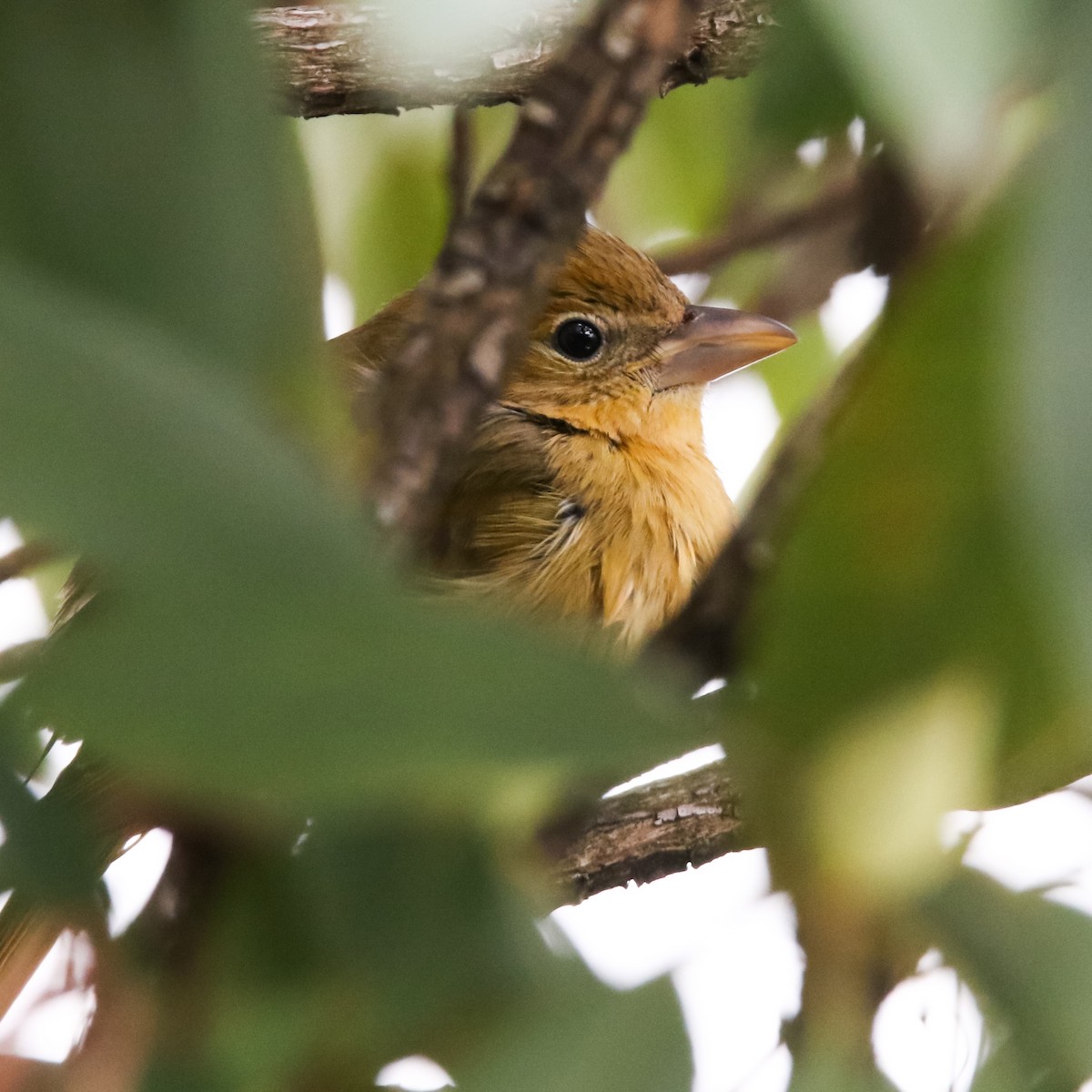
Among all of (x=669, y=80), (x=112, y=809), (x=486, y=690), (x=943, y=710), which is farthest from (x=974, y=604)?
(x=669, y=80)

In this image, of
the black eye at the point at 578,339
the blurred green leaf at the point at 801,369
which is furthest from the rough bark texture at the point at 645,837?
the black eye at the point at 578,339

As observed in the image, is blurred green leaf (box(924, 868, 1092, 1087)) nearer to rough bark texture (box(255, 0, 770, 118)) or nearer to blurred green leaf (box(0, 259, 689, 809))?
blurred green leaf (box(0, 259, 689, 809))

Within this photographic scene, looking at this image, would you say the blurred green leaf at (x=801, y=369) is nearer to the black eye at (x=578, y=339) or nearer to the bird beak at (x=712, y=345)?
the bird beak at (x=712, y=345)

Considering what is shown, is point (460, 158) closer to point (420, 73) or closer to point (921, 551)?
point (420, 73)

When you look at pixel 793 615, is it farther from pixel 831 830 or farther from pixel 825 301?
pixel 825 301

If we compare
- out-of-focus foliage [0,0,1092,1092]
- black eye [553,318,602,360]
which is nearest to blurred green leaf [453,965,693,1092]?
out-of-focus foliage [0,0,1092,1092]

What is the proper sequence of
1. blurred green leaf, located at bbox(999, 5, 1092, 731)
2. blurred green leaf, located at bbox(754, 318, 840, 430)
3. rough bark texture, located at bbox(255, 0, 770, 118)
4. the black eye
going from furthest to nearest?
1. the black eye
2. blurred green leaf, located at bbox(754, 318, 840, 430)
3. rough bark texture, located at bbox(255, 0, 770, 118)
4. blurred green leaf, located at bbox(999, 5, 1092, 731)

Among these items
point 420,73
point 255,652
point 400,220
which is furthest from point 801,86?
point 400,220
